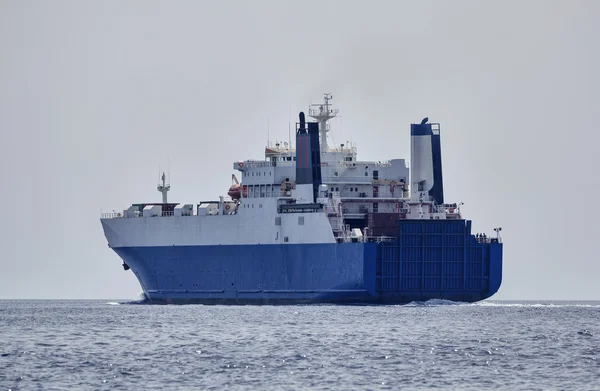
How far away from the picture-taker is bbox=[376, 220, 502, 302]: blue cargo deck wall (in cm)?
9438

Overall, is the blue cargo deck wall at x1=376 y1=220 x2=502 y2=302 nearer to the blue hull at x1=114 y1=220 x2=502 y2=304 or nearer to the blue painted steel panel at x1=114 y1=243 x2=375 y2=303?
the blue hull at x1=114 y1=220 x2=502 y2=304

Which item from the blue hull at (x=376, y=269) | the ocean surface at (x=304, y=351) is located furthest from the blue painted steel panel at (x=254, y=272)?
the ocean surface at (x=304, y=351)

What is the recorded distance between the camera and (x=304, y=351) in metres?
62.2

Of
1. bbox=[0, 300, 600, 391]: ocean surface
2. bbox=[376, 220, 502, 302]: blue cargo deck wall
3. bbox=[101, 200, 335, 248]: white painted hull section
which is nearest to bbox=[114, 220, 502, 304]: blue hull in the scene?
bbox=[376, 220, 502, 302]: blue cargo deck wall

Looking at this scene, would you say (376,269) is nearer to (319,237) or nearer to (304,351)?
(319,237)

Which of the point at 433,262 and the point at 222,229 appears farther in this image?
the point at 222,229

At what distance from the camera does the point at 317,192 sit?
320ft

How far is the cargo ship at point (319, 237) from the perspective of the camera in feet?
311

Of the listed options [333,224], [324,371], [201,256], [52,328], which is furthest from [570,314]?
[324,371]

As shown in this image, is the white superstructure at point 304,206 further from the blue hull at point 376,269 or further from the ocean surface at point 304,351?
the ocean surface at point 304,351

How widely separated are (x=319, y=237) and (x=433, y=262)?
23.9 feet

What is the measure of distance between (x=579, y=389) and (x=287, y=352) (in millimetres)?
14594

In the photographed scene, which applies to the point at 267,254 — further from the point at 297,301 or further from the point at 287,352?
the point at 287,352

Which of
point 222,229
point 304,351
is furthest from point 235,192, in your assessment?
point 304,351
